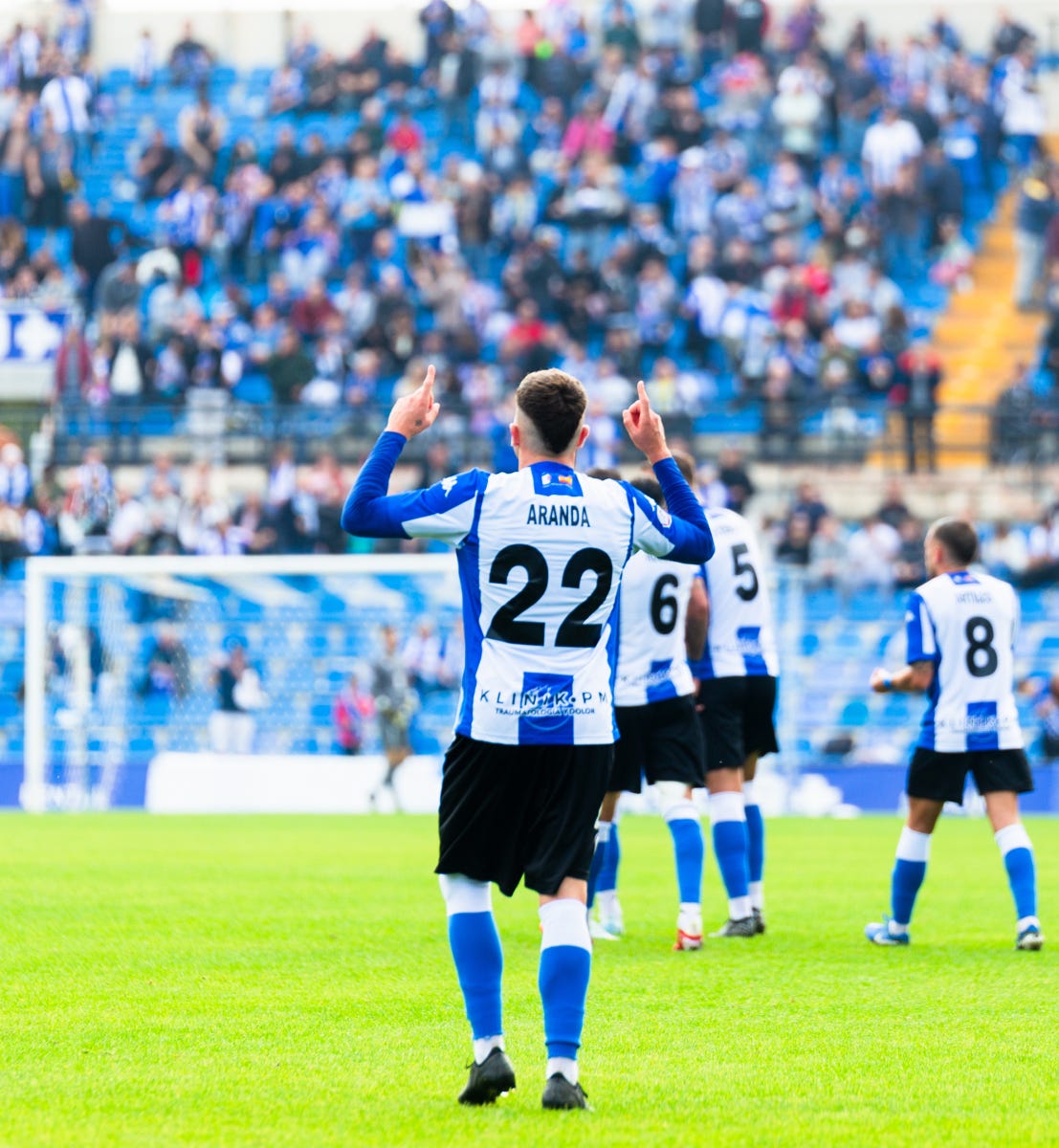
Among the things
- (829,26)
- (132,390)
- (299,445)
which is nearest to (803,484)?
(299,445)

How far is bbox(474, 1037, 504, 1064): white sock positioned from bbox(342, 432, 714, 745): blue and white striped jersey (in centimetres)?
78

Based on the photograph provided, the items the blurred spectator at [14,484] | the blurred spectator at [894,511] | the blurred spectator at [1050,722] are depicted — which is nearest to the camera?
the blurred spectator at [1050,722]

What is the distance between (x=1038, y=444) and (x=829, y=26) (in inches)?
413

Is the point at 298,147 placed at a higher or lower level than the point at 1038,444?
higher

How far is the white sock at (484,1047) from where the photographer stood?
17.8ft

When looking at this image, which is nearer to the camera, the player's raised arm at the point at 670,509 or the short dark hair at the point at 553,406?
the short dark hair at the point at 553,406

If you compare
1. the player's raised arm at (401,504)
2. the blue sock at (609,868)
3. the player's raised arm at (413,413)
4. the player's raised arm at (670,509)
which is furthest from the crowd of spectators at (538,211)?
the player's raised arm at (401,504)

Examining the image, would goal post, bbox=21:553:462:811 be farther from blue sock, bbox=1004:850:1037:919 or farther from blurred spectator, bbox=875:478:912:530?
blue sock, bbox=1004:850:1037:919

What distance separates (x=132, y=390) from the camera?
28.6 meters

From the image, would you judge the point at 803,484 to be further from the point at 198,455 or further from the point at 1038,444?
the point at 198,455

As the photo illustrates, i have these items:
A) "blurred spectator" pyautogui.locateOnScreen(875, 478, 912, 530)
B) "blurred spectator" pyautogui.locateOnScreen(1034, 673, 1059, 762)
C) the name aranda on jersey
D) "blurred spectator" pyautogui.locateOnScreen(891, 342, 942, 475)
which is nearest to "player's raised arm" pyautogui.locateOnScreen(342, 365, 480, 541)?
the name aranda on jersey

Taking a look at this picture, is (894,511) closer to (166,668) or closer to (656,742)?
(166,668)

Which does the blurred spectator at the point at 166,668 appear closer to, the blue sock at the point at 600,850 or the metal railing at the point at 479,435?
the metal railing at the point at 479,435

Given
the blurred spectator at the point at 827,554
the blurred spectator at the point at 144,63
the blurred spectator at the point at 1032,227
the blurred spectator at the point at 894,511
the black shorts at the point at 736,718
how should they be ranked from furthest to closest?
the blurred spectator at the point at 144,63 → the blurred spectator at the point at 1032,227 → the blurred spectator at the point at 894,511 → the blurred spectator at the point at 827,554 → the black shorts at the point at 736,718
